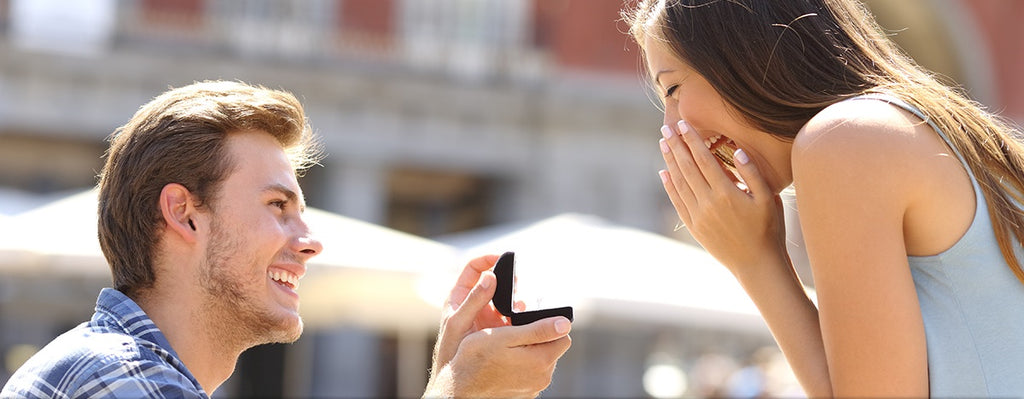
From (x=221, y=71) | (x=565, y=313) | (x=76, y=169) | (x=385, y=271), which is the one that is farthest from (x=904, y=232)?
(x=76, y=169)

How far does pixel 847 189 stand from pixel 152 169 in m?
1.56

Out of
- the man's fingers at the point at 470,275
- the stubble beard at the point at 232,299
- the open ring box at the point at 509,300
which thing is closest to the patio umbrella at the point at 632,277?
the stubble beard at the point at 232,299

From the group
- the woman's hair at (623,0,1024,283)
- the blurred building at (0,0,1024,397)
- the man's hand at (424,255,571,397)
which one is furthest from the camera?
the blurred building at (0,0,1024,397)

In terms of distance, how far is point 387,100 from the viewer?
15.7 meters

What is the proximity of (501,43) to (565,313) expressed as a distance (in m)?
14.9

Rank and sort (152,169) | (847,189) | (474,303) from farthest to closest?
(152,169) < (474,303) < (847,189)

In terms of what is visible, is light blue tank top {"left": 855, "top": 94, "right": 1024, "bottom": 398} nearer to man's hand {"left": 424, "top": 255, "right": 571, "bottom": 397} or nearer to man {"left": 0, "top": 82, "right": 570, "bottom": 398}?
man's hand {"left": 424, "top": 255, "right": 571, "bottom": 397}

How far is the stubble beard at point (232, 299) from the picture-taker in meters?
2.62

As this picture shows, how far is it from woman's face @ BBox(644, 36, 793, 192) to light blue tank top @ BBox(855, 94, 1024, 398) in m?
0.21

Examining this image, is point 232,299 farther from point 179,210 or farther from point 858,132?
point 858,132

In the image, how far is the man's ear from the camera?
260cm

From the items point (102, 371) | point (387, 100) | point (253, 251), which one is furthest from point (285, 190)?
point (387, 100)

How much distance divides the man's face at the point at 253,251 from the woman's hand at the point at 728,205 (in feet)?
3.51

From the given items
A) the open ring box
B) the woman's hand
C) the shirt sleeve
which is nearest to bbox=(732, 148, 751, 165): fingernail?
the woman's hand
